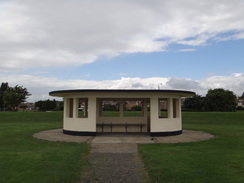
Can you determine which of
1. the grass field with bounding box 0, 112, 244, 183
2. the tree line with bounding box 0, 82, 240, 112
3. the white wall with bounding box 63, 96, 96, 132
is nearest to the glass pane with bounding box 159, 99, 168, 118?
the white wall with bounding box 63, 96, 96, 132

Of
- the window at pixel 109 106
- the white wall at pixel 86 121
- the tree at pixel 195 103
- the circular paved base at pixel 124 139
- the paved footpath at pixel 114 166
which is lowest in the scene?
the paved footpath at pixel 114 166

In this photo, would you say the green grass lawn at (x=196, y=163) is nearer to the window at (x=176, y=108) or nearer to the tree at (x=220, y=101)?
the window at (x=176, y=108)

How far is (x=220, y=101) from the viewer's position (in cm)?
5756

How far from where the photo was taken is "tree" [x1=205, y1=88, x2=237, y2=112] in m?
57.2

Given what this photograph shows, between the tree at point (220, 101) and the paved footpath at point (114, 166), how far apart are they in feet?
170

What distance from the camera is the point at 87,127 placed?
48.8 ft

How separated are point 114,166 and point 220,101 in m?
55.2

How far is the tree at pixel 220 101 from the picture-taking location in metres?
57.2

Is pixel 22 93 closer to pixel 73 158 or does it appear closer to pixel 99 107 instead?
pixel 99 107

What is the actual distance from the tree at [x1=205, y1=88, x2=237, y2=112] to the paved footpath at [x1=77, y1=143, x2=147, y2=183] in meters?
51.7

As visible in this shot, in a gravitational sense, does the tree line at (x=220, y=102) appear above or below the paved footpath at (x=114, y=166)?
above

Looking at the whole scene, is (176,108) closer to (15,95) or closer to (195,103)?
(15,95)

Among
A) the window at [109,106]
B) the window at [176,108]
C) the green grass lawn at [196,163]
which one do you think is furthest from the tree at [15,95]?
the green grass lawn at [196,163]

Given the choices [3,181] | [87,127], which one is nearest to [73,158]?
[3,181]
